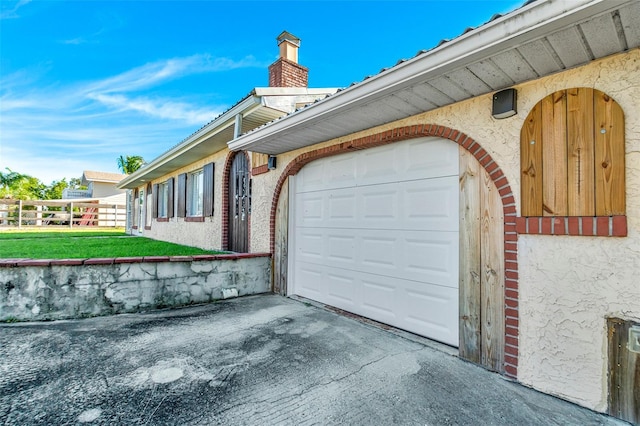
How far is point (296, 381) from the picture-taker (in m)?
2.76

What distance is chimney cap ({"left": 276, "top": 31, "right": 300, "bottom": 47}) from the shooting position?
24.1 ft

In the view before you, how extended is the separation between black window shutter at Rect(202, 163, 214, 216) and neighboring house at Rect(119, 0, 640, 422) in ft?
14.5

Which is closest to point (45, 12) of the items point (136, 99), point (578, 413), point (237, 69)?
point (237, 69)

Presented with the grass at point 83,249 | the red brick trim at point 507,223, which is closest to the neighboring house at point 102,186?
the grass at point 83,249

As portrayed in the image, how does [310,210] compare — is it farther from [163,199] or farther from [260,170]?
[163,199]

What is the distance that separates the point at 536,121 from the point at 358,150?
2.48 meters

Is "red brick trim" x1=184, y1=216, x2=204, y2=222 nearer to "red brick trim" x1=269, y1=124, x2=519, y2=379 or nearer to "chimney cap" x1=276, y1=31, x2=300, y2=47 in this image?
"chimney cap" x1=276, y1=31, x2=300, y2=47

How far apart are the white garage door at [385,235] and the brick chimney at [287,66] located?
9.55 ft

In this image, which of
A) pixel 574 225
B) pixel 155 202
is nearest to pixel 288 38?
pixel 574 225

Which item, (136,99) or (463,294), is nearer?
(463,294)

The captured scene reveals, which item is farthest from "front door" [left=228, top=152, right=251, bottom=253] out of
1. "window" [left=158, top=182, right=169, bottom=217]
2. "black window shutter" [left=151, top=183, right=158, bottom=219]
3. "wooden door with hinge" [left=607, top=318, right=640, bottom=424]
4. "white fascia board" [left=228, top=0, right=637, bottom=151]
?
"black window shutter" [left=151, top=183, right=158, bottom=219]

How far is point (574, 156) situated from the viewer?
2.48 meters

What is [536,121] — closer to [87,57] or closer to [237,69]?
[237,69]

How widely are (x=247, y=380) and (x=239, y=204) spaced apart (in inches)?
211
